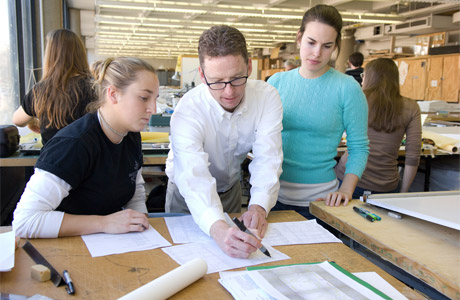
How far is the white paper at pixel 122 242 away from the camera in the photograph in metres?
1.06

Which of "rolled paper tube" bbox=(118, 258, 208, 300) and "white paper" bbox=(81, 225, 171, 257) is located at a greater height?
"rolled paper tube" bbox=(118, 258, 208, 300)

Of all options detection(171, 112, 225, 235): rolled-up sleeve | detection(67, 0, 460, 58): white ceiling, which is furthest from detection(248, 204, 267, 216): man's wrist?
detection(67, 0, 460, 58): white ceiling

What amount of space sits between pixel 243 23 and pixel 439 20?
5245 mm

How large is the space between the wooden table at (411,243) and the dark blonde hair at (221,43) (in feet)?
2.04

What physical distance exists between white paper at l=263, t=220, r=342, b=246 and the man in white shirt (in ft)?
0.12

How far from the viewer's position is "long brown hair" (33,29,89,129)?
229 centimetres

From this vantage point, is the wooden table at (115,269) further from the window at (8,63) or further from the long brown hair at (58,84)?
the window at (8,63)

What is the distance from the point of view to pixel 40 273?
2.91ft

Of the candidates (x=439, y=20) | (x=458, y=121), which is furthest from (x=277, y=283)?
(x=439, y=20)

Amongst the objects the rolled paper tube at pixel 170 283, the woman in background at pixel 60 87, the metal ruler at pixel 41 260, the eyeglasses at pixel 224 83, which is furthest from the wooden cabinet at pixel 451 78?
the metal ruler at pixel 41 260

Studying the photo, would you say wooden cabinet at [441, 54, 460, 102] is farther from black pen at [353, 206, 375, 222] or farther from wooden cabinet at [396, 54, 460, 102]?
black pen at [353, 206, 375, 222]

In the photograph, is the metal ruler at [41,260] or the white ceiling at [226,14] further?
the white ceiling at [226,14]

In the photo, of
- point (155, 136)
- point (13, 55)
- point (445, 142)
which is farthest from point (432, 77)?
point (13, 55)

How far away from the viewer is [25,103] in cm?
240
